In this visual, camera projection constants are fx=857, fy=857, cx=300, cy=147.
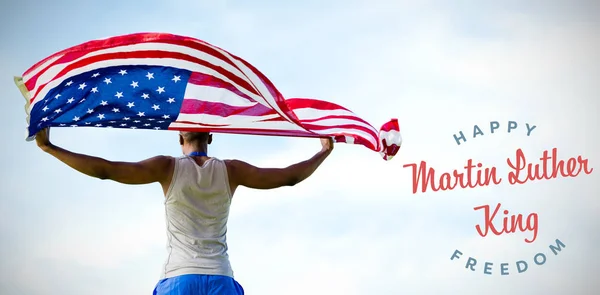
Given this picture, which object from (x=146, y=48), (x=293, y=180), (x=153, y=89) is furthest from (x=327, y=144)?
(x=146, y=48)

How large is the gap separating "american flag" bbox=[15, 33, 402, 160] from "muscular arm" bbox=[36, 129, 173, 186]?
12.4 inches

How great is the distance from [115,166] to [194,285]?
27.6 inches

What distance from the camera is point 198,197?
4.37 meters

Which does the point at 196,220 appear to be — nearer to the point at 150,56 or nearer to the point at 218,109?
the point at 218,109

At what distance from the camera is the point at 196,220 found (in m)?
4.35

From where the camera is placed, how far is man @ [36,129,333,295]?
13.8 ft

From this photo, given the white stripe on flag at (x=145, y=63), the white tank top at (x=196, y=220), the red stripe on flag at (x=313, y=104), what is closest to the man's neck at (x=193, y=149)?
the white tank top at (x=196, y=220)

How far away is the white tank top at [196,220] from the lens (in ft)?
14.0

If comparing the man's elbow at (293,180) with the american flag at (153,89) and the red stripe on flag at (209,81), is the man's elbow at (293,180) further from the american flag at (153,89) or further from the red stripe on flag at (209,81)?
the red stripe on flag at (209,81)

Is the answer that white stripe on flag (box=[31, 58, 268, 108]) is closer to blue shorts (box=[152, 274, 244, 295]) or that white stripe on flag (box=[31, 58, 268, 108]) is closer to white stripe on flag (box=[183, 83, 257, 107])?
white stripe on flag (box=[183, 83, 257, 107])

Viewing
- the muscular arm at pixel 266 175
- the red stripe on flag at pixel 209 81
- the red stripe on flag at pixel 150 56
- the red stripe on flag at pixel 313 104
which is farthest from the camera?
the red stripe on flag at pixel 313 104

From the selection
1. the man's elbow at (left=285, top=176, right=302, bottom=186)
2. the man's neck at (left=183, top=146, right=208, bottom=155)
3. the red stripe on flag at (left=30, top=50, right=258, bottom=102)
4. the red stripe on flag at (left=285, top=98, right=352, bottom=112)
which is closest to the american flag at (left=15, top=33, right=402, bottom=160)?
the red stripe on flag at (left=30, top=50, right=258, bottom=102)

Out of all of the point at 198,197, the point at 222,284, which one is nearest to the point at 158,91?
the point at 198,197

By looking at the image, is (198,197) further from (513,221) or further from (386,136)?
(513,221)
